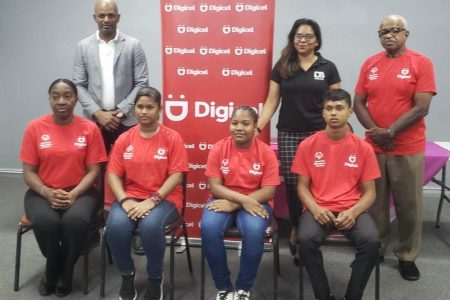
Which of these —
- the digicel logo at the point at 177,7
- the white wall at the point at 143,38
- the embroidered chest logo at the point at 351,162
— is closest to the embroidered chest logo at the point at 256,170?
the embroidered chest logo at the point at 351,162

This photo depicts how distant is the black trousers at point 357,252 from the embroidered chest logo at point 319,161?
32 centimetres

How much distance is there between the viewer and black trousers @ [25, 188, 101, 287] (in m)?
2.37

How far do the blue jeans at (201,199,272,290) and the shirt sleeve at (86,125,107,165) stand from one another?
774mm

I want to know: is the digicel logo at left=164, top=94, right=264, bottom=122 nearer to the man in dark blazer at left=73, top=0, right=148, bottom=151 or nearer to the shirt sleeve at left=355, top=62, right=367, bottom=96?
the man in dark blazer at left=73, top=0, right=148, bottom=151

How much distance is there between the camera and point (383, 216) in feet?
9.50

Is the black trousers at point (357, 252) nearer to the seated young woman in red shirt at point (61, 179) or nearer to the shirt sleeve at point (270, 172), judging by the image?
the shirt sleeve at point (270, 172)

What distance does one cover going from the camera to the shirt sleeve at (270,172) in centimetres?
242

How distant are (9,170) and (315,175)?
13.6 feet

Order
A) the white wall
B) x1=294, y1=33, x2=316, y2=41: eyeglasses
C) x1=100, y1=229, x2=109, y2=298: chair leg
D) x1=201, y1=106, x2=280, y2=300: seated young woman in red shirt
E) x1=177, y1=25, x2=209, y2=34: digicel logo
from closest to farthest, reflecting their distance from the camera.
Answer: x1=201, y1=106, x2=280, y2=300: seated young woman in red shirt < x1=100, y1=229, x2=109, y2=298: chair leg < x1=294, y1=33, x2=316, y2=41: eyeglasses < x1=177, y1=25, x2=209, y2=34: digicel logo < the white wall

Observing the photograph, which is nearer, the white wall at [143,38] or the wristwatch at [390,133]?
the wristwatch at [390,133]

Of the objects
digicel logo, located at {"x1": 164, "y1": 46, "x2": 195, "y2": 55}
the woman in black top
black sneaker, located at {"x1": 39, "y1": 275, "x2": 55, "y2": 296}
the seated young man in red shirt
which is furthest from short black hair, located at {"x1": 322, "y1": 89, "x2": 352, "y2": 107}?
black sneaker, located at {"x1": 39, "y1": 275, "x2": 55, "y2": 296}

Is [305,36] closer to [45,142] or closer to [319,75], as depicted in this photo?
[319,75]

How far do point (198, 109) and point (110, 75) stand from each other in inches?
25.2

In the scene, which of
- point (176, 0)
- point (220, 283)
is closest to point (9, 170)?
point (176, 0)
